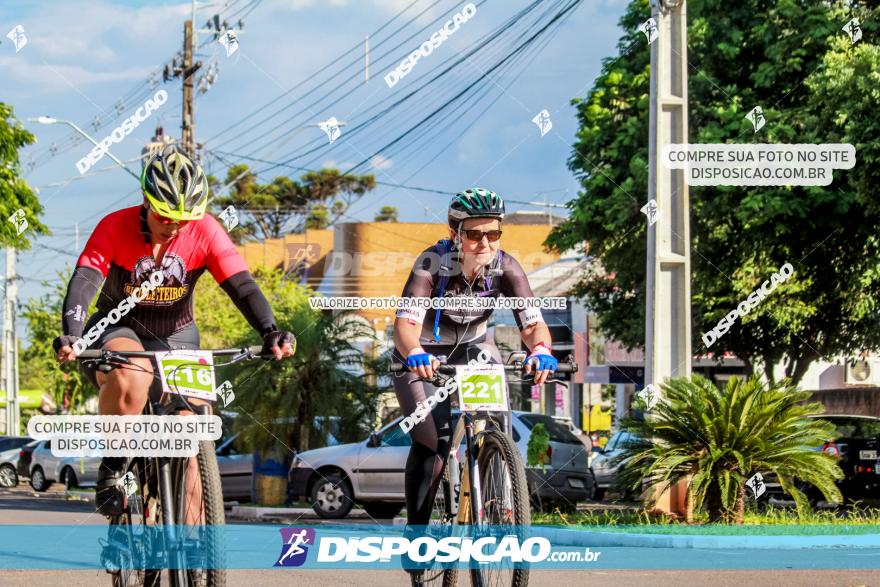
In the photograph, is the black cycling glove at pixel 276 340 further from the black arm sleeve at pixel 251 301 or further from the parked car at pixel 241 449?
the parked car at pixel 241 449

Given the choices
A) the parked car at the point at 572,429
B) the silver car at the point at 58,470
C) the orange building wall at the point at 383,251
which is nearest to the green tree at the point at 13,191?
the silver car at the point at 58,470

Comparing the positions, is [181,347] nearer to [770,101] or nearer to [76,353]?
[76,353]

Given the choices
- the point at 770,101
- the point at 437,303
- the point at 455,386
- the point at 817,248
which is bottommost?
the point at 455,386

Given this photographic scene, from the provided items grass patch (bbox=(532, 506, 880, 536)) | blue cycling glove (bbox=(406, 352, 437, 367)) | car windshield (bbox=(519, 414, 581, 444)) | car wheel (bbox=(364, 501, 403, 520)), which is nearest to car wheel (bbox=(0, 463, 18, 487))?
car wheel (bbox=(364, 501, 403, 520))

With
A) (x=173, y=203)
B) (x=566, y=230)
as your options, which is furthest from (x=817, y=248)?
(x=173, y=203)

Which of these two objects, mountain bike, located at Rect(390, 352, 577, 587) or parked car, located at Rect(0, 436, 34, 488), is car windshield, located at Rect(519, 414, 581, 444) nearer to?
mountain bike, located at Rect(390, 352, 577, 587)

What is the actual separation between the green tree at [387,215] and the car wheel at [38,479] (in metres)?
47.7

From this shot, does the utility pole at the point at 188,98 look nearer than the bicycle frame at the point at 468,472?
No

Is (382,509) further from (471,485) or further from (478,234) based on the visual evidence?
(471,485)

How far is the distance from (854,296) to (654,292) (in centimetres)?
1236

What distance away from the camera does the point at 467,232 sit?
685 cm

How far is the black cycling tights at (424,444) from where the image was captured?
6.84m

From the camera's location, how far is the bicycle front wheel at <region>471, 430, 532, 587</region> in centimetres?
586

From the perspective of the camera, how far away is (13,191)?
25.5 m
